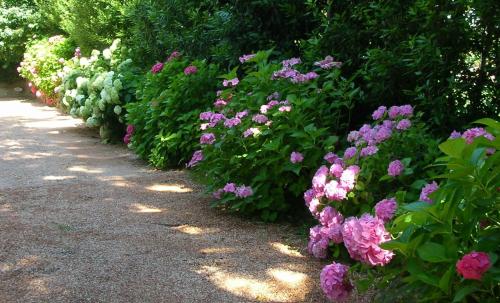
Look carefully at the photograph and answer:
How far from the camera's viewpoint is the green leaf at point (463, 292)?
181 centimetres

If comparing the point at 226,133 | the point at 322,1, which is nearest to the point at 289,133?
the point at 226,133

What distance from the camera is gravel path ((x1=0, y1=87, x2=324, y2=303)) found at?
10.3ft

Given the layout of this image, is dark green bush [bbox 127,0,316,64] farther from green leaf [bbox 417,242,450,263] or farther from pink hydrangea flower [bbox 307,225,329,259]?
green leaf [bbox 417,242,450,263]

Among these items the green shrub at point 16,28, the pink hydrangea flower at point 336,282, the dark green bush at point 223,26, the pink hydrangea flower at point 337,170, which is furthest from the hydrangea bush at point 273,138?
the green shrub at point 16,28

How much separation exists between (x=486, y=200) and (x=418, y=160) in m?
1.53

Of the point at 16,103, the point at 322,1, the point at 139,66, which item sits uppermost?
the point at 322,1

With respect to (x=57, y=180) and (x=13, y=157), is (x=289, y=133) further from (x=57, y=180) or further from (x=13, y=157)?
(x=13, y=157)

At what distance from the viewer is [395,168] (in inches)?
124

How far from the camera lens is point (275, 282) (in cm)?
328

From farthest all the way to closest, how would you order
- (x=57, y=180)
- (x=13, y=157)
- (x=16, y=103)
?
1. (x=16, y=103)
2. (x=13, y=157)
3. (x=57, y=180)

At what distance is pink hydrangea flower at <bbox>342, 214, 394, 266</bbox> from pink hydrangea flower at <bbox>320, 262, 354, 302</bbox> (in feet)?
0.41

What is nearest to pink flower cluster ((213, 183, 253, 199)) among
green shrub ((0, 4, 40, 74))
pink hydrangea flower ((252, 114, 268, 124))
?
pink hydrangea flower ((252, 114, 268, 124))

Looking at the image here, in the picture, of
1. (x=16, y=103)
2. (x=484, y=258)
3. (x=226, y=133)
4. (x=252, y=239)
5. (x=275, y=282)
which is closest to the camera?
(x=484, y=258)

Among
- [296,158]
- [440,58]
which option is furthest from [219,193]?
[440,58]
